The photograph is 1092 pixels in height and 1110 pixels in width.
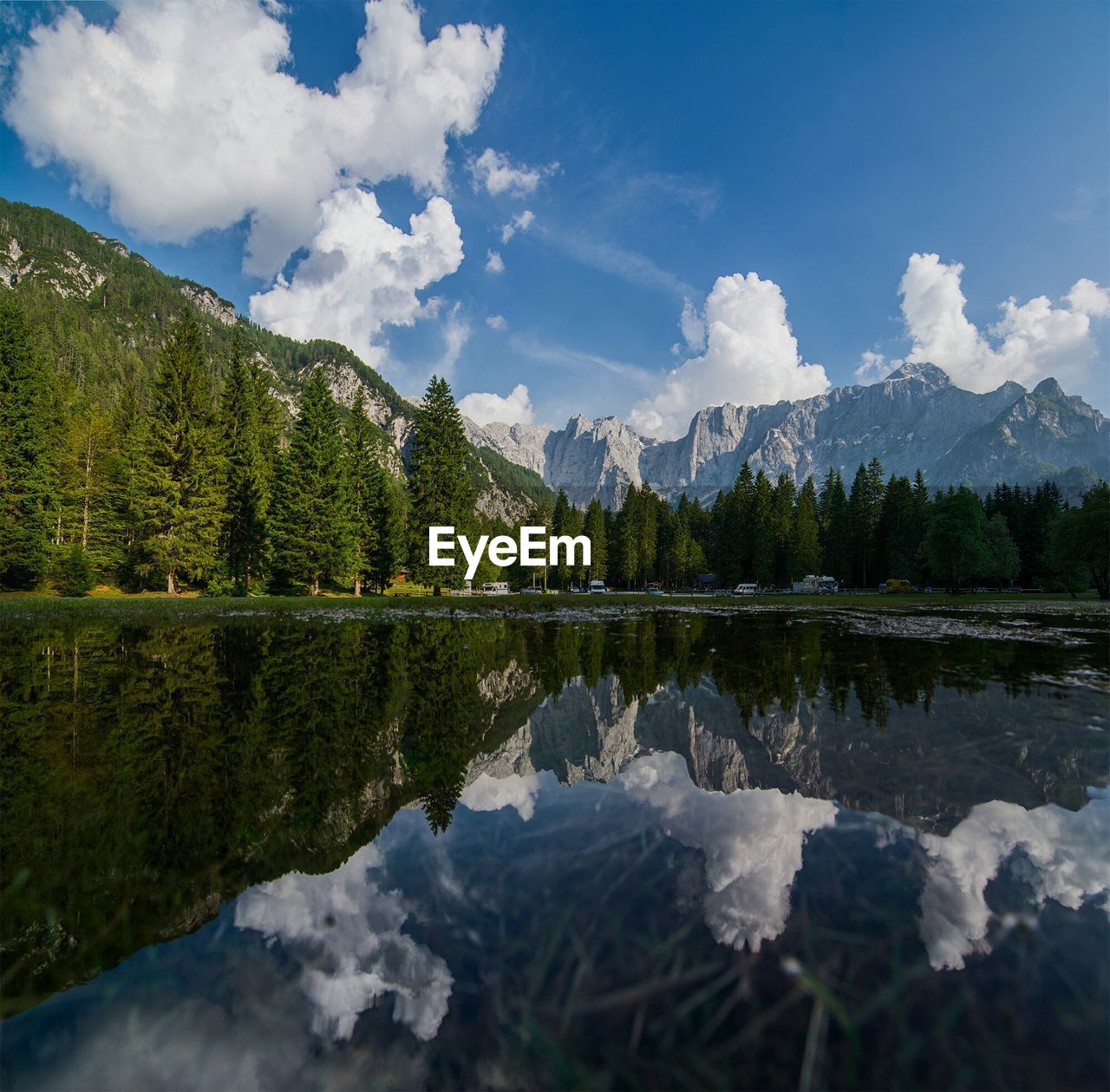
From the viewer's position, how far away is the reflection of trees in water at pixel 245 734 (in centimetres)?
479

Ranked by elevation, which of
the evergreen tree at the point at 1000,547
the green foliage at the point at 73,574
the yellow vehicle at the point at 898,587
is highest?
the evergreen tree at the point at 1000,547

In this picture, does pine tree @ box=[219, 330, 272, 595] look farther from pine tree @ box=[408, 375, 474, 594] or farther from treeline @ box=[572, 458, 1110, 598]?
treeline @ box=[572, 458, 1110, 598]

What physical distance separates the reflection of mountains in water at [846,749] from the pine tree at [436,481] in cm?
4271

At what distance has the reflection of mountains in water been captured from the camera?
22.1 ft

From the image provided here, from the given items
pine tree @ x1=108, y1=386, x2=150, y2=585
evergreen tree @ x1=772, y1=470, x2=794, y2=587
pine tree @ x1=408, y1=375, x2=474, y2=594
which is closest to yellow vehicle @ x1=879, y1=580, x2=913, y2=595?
evergreen tree @ x1=772, y1=470, x2=794, y2=587

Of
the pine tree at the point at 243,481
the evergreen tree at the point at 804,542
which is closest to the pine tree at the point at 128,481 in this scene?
the pine tree at the point at 243,481

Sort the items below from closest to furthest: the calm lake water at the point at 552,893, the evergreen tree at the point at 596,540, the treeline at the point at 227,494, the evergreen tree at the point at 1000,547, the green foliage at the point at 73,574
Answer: the calm lake water at the point at 552,893
the green foliage at the point at 73,574
the treeline at the point at 227,494
the evergreen tree at the point at 1000,547
the evergreen tree at the point at 596,540

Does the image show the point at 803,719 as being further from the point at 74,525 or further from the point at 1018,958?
the point at 74,525

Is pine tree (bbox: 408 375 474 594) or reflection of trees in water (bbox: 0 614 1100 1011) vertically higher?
pine tree (bbox: 408 375 474 594)

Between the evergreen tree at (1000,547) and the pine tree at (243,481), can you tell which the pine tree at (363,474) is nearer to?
the pine tree at (243,481)

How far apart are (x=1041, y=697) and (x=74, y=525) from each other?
7234 centimetres

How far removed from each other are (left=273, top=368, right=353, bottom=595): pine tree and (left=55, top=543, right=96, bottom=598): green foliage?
13402mm

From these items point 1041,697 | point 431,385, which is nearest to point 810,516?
point 431,385

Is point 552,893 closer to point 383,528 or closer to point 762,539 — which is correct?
point 383,528
